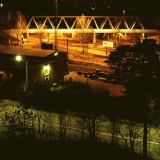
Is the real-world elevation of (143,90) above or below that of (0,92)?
above

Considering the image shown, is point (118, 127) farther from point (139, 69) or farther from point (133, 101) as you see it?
point (139, 69)

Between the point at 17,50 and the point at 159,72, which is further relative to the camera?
the point at 17,50

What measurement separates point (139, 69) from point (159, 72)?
0.37 metres

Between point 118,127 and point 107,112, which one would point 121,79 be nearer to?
point 118,127

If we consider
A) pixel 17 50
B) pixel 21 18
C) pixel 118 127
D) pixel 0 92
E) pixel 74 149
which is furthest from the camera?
pixel 21 18

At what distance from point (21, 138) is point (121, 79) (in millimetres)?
2645

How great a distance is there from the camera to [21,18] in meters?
28.1

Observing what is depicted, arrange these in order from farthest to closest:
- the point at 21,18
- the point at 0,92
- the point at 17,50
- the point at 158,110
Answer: the point at 21,18
the point at 17,50
the point at 0,92
the point at 158,110

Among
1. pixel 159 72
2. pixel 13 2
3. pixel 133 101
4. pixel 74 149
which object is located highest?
pixel 13 2

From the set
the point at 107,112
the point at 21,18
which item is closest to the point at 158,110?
the point at 107,112

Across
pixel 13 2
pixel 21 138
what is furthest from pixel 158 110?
pixel 13 2

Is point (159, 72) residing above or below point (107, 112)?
above

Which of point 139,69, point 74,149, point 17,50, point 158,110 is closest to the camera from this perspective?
point 139,69

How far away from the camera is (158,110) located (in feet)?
32.5
